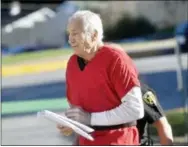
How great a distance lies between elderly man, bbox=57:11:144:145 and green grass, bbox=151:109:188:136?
430 cm

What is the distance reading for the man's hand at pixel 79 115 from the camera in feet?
10.2

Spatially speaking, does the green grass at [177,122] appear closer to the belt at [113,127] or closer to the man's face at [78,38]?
the belt at [113,127]

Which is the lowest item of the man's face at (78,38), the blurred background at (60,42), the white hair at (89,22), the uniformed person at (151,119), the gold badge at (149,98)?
the blurred background at (60,42)

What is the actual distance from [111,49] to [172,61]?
Result: 15050 millimetres

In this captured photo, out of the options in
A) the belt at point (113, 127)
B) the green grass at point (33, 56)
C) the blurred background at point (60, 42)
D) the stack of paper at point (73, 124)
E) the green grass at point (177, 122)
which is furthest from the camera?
the green grass at point (33, 56)

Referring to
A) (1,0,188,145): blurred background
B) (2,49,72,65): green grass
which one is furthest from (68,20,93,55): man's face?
(2,49,72,65): green grass

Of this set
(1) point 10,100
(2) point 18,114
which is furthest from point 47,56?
(2) point 18,114

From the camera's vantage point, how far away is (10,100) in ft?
39.7

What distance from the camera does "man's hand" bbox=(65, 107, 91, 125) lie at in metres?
3.11

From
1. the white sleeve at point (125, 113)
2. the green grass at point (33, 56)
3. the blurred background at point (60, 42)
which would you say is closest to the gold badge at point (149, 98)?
the white sleeve at point (125, 113)

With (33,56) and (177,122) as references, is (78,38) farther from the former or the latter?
(33,56)

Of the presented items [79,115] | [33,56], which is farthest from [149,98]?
[33,56]

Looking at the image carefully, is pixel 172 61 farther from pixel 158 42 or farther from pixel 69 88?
pixel 69 88

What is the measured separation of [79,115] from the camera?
311 cm
